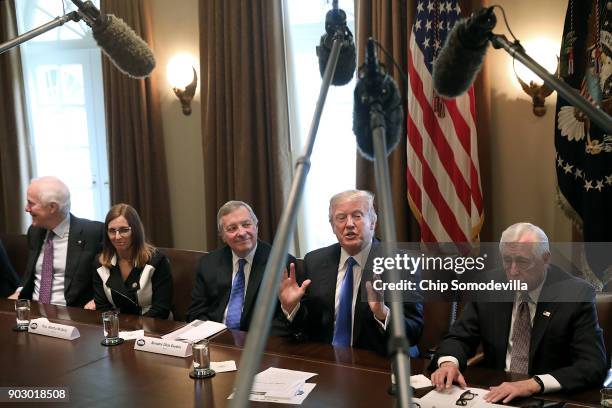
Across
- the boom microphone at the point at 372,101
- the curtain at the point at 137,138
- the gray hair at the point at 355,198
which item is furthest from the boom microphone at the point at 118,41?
the curtain at the point at 137,138

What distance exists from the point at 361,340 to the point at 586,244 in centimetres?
165

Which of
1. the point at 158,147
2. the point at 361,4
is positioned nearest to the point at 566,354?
the point at 361,4

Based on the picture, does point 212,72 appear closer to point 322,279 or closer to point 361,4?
point 361,4

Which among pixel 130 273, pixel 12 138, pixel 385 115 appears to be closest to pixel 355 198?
pixel 130 273

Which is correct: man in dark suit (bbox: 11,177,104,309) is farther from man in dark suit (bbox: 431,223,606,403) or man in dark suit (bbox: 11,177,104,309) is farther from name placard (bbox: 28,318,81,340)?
man in dark suit (bbox: 431,223,606,403)

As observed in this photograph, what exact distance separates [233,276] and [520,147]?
2.06m

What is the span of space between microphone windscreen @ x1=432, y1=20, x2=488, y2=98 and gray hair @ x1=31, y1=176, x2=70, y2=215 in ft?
10.1

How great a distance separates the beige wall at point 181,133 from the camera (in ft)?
17.3

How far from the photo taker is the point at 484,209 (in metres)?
4.27

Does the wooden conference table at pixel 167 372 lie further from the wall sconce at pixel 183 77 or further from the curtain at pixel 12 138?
the curtain at pixel 12 138

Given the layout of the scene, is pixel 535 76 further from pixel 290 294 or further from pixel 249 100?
pixel 290 294

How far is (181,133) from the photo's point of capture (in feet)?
17.8

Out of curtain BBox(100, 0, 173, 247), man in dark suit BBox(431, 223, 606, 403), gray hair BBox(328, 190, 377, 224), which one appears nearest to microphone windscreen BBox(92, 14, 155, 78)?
man in dark suit BBox(431, 223, 606, 403)

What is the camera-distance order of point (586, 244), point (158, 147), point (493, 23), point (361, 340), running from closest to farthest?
point (493, 23), point (361, 340), point (586, 244), point (158, 147)
